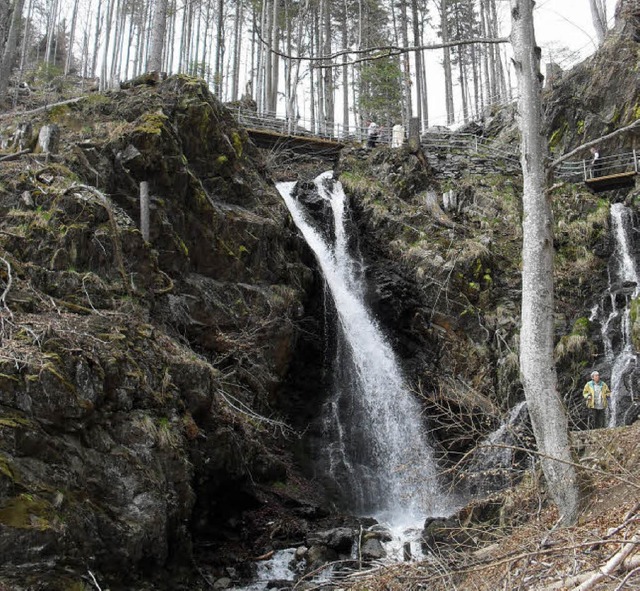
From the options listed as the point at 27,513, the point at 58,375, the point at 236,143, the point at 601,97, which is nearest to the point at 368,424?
the point at 236,143

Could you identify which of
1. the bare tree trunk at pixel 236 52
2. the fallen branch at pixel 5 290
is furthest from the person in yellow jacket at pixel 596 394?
the bare tree trunk at pixel 236 52

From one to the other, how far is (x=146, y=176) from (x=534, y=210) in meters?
8.42

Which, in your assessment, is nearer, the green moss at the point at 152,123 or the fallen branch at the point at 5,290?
the fallen branch at the point at 5,290

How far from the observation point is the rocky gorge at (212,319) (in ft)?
19.8

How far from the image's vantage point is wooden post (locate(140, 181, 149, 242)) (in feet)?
34.4

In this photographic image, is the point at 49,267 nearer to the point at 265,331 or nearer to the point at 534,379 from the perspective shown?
the point at 265,331

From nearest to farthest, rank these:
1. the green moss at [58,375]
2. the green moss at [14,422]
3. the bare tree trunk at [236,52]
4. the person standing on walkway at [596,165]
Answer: the green moss at [14,422]
the green moss at [58,375]
the person standing on walkway at [596,165]
the bare tree trunk at [236,52]

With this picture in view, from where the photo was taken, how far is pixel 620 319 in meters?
13.8

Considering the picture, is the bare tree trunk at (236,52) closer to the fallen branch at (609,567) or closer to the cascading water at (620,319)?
the cascading water at (620,319)

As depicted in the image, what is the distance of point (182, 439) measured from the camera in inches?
300

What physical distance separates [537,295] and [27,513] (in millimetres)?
4825

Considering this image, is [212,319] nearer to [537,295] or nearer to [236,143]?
[236,143]

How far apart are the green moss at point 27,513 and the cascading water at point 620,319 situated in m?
10.5

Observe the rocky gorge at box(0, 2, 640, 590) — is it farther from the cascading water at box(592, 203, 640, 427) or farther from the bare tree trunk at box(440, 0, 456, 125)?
the bare tree trunk at box(440, 0, 456, 125)
